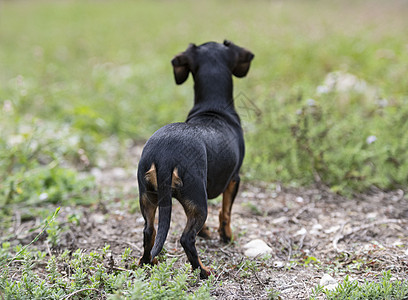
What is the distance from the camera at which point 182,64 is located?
11.0 ft

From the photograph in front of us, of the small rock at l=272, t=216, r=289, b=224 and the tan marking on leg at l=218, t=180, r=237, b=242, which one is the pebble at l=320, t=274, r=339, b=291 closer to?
the tan marking on leg at l=218, t=180, r=237, b=242

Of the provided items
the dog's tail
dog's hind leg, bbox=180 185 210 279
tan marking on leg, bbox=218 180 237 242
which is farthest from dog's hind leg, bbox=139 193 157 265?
tan marking on leg, bbox=218 180 237 242

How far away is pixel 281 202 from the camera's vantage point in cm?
415

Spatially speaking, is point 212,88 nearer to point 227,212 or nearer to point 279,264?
point 227,212

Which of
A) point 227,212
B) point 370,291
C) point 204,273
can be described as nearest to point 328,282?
point 370,291

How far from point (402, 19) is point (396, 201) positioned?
8.02 m

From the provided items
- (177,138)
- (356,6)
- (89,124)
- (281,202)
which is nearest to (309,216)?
(281,202)

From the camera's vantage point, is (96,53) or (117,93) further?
(96,53)

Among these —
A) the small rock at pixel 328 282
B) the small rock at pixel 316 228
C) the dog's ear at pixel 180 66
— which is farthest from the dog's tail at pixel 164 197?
the small rock at pixel 316 228

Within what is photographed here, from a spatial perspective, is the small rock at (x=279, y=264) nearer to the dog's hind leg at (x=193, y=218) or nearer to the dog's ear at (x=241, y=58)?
the dog's hind leg at (x=193, y=218)

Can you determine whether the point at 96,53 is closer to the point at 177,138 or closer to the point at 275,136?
the point at 275,136

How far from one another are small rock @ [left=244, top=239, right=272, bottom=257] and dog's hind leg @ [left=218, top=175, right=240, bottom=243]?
0.17m

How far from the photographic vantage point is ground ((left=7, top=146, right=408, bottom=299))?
110 inches

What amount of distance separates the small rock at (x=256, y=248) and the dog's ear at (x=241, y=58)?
4.59 ft
